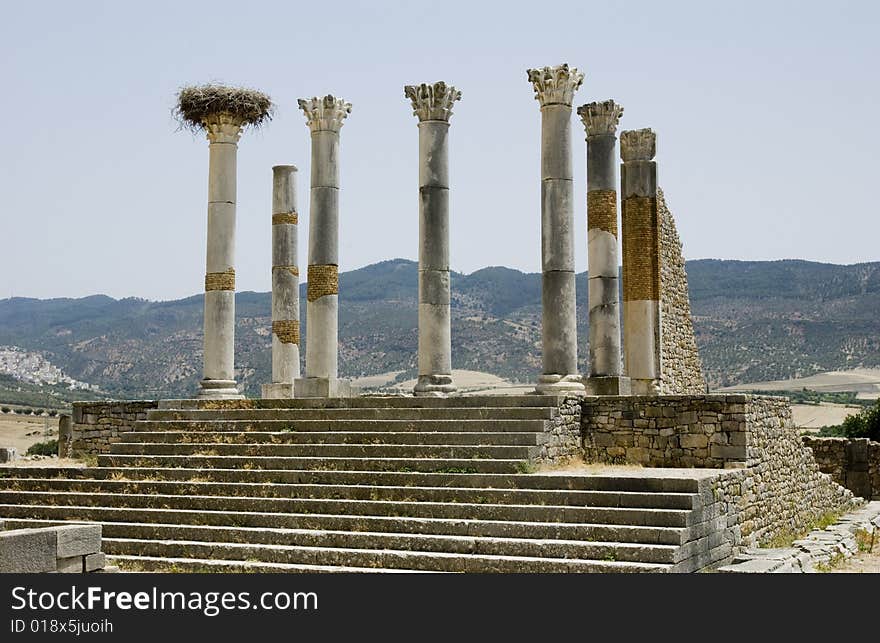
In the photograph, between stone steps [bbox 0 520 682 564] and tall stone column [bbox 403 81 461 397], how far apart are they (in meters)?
6.58

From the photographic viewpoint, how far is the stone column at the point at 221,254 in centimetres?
2620

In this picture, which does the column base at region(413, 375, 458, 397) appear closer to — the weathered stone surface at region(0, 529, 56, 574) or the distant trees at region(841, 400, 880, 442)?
the weathered stone surface at region(0, 529, 56, 574)

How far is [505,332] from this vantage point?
420ft

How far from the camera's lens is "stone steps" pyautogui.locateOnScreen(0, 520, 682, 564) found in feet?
49.5

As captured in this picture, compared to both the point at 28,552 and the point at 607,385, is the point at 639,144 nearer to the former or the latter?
the point at 607,385

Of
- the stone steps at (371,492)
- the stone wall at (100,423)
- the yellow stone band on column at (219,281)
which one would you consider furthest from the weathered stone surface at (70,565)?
the yellow stone band on column at (219,281)

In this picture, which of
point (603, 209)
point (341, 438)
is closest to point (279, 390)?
point (341, 438)

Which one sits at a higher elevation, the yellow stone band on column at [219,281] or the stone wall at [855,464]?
the yellow stone band on column at [219,281]

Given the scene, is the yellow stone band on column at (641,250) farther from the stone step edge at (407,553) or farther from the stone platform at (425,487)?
the stone step edge at (407,553)

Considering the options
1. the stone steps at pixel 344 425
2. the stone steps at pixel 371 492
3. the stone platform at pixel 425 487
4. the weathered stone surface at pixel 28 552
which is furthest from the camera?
the stone steps at pixel 344 425

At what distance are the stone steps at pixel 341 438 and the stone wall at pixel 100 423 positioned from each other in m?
1.80

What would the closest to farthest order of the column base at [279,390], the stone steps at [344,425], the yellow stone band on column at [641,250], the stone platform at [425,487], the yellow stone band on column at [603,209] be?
the stone platform at [425,487] < the stone steps at [344,425] < the yellow stone band on column at [603,209] < the yellow stone band on column at [641,250] < the column base at [279,390]

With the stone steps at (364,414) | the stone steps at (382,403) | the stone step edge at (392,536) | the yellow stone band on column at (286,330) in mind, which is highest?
the yellow stone band on column at (286,330)

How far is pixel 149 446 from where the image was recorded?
2198 centimetres
